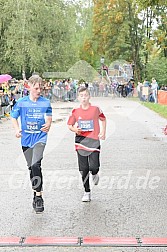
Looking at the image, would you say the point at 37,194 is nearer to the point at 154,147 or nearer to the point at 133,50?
the point at 154,147

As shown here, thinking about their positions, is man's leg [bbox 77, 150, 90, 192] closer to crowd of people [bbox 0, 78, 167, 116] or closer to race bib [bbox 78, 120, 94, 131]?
race bib [bbox 78, 120, 94, 131]

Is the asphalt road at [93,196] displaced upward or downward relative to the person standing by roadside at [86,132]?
downward

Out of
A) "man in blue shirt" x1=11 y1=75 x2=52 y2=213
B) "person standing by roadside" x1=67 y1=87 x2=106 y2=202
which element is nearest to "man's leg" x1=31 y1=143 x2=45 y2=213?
"man in blue shirt" x1=11 y1=75 x2=52 y2=213

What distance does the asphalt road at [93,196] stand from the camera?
537 centimetres

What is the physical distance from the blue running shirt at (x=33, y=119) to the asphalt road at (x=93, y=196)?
0.89m

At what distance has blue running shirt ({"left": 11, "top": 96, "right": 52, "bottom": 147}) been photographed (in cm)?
624

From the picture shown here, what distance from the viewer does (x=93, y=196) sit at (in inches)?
275

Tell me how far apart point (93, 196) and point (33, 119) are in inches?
59.8

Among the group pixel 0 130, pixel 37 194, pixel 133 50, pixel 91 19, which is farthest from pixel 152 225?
pixel 91 19

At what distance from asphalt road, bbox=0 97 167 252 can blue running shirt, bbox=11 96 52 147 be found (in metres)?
0.89

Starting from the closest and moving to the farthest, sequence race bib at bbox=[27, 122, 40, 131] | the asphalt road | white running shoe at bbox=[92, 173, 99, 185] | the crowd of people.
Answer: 1. the asphalt road
2. race bib at bbox=[27, 122, 40, 131]
3. white running shoe at bbox=[92, 173, 99, 185]
4. the crowd of people

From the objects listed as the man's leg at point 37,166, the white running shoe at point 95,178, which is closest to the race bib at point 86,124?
the man's leg at point 37,166

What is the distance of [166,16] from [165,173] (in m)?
40.5

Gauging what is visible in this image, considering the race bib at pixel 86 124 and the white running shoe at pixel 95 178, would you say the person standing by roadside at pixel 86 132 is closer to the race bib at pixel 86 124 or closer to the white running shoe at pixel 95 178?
the race bib at pixel 86 124
